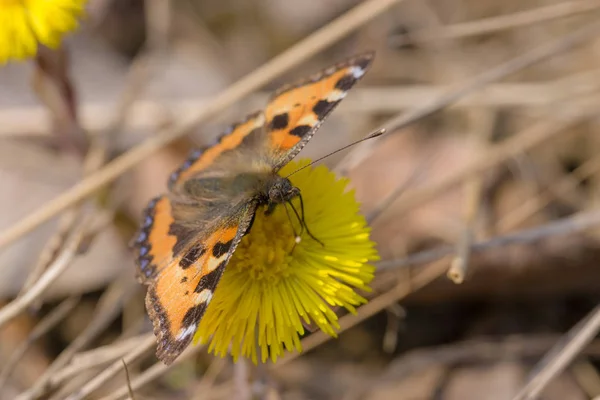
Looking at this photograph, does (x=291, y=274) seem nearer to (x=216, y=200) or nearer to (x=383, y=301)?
(x=216, y=200)

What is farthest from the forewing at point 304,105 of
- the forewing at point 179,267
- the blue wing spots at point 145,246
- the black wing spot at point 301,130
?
the blue wing spots at point 145,246

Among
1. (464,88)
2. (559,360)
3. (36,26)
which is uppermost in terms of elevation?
(36,26)

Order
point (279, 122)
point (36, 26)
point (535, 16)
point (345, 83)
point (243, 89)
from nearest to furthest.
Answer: point (345, 83), point (279, 122), point (36, 26), point (243, 89), point (535, 16)

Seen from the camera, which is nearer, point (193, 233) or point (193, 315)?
point (193, 315)

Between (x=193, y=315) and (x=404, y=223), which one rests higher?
(x=193, y=315)

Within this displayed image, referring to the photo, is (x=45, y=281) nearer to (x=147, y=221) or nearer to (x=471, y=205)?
(x=147, y=221)

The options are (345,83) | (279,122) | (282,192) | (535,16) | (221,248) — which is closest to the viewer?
(221,248)

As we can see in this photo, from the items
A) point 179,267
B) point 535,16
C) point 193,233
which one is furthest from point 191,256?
point 535,16

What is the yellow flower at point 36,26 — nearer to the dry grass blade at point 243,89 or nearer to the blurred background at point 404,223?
the blurred background at point 404,223
